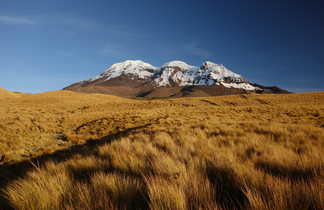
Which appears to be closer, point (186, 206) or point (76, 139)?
point (186, 206)

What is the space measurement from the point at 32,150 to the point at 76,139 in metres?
1.93

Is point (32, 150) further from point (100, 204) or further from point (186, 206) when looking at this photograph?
point (186, 206)

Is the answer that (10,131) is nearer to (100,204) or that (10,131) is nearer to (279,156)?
(100,204)

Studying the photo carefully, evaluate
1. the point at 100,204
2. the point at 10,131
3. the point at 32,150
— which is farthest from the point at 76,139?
the point at 100,204

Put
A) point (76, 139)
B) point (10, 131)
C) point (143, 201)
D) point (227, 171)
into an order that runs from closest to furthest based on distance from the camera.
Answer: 1. point (143, 201)
2. point (227, 171)
3. point (76, 139)
4. point (10, 131)

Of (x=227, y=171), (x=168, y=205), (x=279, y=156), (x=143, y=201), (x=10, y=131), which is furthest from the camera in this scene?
(x=10, y=131)

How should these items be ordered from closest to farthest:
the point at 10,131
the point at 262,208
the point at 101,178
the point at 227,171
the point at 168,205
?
the point at 262,208
the point at 168,205
the point at 101,178
the point at 227,171
the point at 10,131

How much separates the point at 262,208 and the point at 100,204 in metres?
1.34

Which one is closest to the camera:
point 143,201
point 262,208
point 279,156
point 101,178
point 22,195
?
point 262,208

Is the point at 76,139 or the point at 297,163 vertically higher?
the point at 297,163

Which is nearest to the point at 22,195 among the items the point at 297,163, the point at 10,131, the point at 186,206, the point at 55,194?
the point at 55,194

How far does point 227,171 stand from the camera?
2.17 m

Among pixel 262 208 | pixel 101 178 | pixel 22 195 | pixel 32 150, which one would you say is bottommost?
pixel 32 150

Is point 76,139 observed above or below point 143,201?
below
